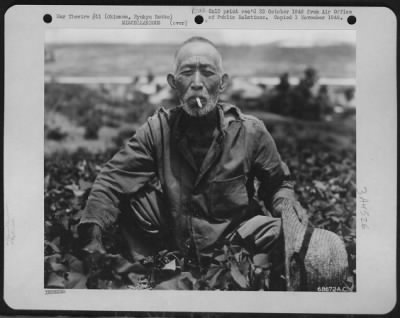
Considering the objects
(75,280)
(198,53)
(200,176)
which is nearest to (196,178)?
(200,176)

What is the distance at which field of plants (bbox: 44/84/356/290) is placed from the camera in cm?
250

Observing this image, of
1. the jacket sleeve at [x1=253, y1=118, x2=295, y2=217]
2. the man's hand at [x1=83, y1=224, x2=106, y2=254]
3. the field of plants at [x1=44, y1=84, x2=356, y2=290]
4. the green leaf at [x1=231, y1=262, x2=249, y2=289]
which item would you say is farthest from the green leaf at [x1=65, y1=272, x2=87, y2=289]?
the jacket sleeve at [x1=253, y1=118, x2=295, y2=217]

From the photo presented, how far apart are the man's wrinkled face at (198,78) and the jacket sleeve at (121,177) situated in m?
0.22

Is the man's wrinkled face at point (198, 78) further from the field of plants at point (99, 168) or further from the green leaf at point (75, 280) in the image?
the green leaf at point (75, 280)

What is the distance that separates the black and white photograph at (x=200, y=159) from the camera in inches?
97.2

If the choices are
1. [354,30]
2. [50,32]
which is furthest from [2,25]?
[354,30]

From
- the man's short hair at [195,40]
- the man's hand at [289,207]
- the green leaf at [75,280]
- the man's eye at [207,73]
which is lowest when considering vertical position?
the green leaf at [75,280]

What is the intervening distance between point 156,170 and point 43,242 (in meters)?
0.60

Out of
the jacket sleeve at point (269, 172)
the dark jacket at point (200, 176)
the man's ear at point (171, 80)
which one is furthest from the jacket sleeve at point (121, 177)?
the jacket sleeve at point (269, 172)

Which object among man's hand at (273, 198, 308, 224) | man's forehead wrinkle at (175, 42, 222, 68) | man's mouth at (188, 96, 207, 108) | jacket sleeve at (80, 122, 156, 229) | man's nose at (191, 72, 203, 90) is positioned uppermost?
man's forehead wrinkle at (175, 42, 222, 68)

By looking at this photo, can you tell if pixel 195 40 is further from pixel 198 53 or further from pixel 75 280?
pixel 75 280

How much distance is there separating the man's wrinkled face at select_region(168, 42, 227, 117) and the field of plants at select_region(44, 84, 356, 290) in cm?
17

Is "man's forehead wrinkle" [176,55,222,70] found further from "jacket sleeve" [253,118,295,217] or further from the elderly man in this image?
"jacket sleeve" [253,118,295,217]

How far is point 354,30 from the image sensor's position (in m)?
2.49
